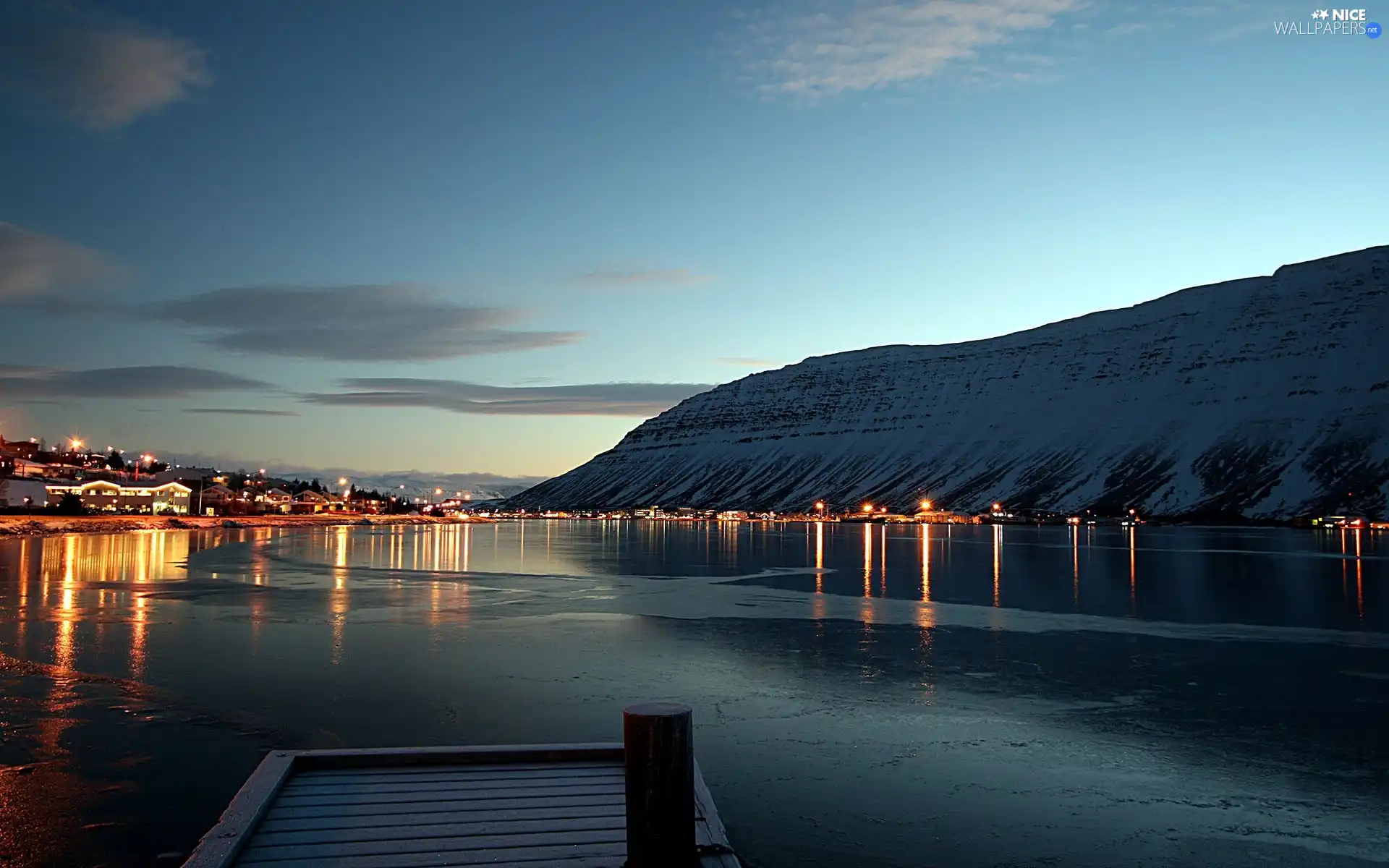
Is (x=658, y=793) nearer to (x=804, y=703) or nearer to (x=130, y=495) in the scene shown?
(x=804, y=703)

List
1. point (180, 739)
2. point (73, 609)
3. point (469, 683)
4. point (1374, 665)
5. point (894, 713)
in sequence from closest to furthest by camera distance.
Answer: point (180, 739)
point (894, 713)
point (469, 683)
point (1374, 665)
point (73, 609)

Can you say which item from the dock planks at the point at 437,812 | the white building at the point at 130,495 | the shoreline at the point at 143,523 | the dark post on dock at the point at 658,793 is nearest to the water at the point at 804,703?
the dock planks at the point at 437,812

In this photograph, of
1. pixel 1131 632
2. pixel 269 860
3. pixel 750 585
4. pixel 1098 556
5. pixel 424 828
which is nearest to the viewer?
pixel 269 860

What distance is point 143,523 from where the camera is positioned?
114 m

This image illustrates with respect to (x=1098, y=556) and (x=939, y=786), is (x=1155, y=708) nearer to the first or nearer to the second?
(x=939, y=786)

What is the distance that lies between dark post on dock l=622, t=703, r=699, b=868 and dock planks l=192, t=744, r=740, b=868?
1.27 ft

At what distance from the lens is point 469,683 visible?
56.5 feet

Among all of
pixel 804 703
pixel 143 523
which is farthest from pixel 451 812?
pixel 143 523

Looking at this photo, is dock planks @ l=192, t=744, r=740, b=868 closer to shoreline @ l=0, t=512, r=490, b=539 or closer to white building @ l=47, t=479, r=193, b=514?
shoreline @ l=0, t=512, r=490, b=539

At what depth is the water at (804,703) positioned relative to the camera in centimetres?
1003

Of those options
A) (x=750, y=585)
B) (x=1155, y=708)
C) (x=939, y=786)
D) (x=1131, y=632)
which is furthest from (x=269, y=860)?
(x=750, y=585)

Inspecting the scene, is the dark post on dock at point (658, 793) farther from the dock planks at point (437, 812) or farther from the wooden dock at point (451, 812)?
the dock planks at point (437, 812)

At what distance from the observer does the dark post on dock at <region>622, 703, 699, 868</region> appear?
25.9 ft

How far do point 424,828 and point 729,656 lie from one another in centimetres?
1225
